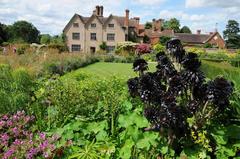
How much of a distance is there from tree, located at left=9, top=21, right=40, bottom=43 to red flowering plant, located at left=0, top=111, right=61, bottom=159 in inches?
3438

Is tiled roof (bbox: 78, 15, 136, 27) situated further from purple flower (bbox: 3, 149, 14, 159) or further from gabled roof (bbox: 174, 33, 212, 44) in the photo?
purple flower (bbox: 3, 149, 14, 159)

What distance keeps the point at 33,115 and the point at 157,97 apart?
2.15 m

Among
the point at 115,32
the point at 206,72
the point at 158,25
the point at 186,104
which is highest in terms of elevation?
the point at 158,25

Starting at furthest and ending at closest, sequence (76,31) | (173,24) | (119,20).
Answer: (173,24), (119,20), (76,31)

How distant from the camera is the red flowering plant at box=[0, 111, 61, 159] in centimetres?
406

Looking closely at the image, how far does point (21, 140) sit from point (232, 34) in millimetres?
88706

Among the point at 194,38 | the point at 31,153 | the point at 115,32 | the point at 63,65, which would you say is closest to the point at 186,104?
the point at 31,153

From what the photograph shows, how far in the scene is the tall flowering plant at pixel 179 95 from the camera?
379cm

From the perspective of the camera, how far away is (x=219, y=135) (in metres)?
4.08

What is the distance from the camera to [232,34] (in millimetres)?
88125

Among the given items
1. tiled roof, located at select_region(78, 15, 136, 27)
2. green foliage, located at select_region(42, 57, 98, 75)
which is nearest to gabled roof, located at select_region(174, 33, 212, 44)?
tiled roof, located at select_region(78, 15, 136, 27)

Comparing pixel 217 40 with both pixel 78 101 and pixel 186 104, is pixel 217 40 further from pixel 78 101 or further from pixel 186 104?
pixel 186 104

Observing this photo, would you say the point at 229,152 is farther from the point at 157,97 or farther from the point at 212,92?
the point at 157,97

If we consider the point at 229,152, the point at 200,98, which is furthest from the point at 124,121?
the point at 229,152
